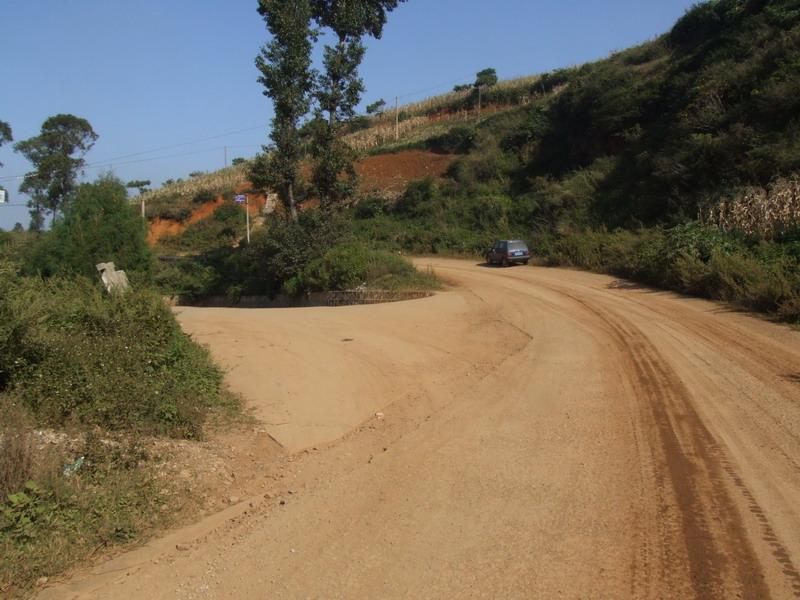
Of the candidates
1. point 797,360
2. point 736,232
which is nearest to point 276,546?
point 797,360

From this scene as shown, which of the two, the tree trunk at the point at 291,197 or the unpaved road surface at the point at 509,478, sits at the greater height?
the tree trunk at the point at 291,197

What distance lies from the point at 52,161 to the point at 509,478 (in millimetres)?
71260

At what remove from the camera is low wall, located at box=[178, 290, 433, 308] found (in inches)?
987

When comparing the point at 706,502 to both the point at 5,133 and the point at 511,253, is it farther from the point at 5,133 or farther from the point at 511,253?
the point at 5,133

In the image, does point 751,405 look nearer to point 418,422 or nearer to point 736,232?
point 418,422

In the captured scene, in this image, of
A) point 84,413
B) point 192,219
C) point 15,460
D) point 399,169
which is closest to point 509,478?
point 15,460

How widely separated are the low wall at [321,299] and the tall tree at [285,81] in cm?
486

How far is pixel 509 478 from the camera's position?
6223 millimetres

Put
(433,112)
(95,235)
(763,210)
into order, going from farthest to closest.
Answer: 1. (433,112)
2. (95,235)
3. (763,210)

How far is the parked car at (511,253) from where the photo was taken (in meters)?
34.7

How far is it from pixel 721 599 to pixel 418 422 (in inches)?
188

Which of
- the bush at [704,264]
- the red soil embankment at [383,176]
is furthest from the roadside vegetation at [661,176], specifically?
the red soil embankment at [383,176]

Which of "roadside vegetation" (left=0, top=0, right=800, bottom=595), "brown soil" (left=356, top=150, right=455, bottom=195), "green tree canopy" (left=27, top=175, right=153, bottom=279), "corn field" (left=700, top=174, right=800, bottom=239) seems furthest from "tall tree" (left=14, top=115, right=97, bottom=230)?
"corn field" (left=700, top=174, right=800, bottom=239)

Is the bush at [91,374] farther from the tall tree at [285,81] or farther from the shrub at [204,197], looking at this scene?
the shrub at [204,197]
